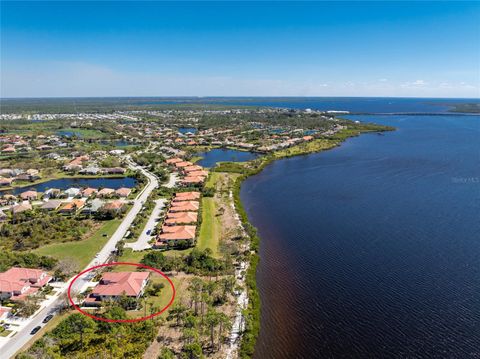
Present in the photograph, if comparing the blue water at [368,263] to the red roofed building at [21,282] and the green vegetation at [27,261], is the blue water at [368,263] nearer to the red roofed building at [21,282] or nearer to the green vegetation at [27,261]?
the red roofed building at [21,282]

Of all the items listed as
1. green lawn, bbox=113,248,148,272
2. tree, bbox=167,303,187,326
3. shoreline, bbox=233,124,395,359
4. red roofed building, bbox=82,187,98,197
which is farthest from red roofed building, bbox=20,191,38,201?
tree, bbox=167,303,187,326

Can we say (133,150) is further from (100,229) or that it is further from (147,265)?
(147,265)

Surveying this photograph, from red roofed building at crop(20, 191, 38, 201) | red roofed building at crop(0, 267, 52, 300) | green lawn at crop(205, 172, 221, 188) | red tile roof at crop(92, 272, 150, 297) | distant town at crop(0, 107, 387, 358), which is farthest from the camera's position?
green lawn at crop(205, 172, 221, 188)

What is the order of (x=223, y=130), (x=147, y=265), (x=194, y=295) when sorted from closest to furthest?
(x=194, y=295)
(x=147, y=265)
(x=223, y=130)

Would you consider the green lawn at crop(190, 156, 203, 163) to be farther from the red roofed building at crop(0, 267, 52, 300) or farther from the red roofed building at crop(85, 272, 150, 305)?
the red roofed building at crop(85, 272, 150, 305)

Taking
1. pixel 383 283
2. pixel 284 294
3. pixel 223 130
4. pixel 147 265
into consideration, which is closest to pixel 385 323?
pixel 383 283

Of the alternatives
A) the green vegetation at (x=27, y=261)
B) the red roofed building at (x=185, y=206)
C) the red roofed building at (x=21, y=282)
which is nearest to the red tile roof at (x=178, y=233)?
the red roofed building at (x=185, y=206)
